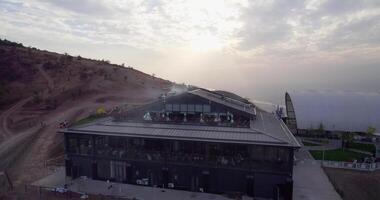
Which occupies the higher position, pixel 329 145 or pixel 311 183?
pixel 329 145

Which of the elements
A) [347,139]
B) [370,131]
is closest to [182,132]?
[347,139]

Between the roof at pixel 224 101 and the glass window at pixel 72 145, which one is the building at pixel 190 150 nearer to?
the glass window at pixel 72 145

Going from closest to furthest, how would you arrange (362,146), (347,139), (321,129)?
(362,146) < (347,139) < (321,129)

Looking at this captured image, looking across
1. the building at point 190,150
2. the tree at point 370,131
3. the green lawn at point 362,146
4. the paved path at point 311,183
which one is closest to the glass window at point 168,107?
the building at point 190,150

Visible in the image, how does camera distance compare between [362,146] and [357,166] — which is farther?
[362,146]

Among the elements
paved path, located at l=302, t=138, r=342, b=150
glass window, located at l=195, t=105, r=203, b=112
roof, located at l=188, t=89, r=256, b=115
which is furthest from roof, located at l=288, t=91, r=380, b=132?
glass window, located at l=195, t=105, r=203, b=112

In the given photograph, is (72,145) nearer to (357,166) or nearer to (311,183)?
(311,183)
